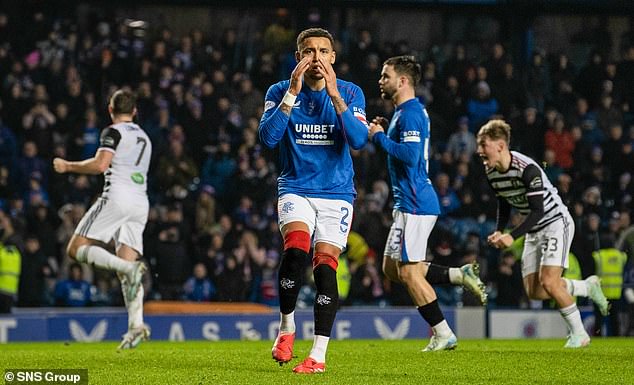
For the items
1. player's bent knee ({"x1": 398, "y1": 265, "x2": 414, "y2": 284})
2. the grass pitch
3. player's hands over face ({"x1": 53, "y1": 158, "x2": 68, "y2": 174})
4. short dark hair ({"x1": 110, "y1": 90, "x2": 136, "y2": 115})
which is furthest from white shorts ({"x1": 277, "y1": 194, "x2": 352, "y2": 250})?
short dark hair ({"x1": 110, "y1": 90, "x2": 136, "y2": 115})

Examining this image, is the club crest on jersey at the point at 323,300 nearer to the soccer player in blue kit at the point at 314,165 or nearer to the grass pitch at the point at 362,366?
the soccer player in blue kit at the point at 314,165

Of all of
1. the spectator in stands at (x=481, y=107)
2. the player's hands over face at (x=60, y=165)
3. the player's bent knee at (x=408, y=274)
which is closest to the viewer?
the player's hands over face at (x=60, y=165)

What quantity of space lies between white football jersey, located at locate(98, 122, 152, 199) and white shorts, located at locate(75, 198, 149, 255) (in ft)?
0.30

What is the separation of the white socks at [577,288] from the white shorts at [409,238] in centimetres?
195

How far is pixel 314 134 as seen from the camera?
829cm

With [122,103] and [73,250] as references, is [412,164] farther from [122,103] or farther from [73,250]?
[73,250]

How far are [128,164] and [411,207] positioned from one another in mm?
2799

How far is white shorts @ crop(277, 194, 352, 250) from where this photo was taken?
8.17 metres

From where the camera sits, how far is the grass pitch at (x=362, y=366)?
7.50 metres

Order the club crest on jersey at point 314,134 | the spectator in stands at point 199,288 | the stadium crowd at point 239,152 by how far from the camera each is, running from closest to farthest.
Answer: the club crest on jersey at point 314,134 → the spectator in stands at point 199,288 → the stadium crowd at point 239,152

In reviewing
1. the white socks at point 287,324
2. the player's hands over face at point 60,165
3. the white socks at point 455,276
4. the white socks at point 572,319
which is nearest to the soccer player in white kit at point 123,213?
the player's hands over face at point 60,165

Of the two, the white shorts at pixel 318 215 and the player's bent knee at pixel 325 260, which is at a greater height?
the white shorts at pixel 318 215

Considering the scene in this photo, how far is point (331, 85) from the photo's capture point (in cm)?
794

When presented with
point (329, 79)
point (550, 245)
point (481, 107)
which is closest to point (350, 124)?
point (329, 79)
